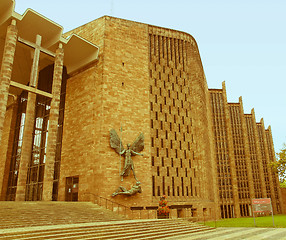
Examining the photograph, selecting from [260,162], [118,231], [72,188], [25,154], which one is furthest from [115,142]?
[260,162]

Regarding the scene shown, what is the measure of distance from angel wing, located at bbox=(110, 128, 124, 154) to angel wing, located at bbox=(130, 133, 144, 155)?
3.69 ft

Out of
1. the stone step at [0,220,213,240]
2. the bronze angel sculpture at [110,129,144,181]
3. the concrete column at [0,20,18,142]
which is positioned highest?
the concrete column at [0,20,18,142]

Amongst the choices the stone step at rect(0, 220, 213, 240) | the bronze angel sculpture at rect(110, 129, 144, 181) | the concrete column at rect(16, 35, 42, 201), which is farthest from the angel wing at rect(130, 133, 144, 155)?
the concrete column at rect(16, 35, 42, 201)

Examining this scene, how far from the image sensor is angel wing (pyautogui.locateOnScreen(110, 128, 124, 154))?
71.7 feet

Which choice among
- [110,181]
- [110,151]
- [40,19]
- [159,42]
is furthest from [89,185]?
Answer: [159,42]

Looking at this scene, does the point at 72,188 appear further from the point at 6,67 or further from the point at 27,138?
the point at 6,67

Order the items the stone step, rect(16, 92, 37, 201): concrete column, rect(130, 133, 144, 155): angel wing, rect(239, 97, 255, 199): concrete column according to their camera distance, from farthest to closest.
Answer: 1. rect(239, 97, 255, 199): concrete column
2. rect(130, 133, 144, 155): angel wing
3. rect(16, 92, 37, 201): concrete column
4. the stone step

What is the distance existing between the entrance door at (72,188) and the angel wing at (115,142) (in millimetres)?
4200

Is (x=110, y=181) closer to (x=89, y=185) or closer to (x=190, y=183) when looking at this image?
(x=89, y=185)

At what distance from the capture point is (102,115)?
73.3ft

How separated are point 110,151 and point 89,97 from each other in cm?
536

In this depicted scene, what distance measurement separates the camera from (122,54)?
25250mm

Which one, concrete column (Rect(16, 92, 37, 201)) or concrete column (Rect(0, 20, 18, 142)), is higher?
concrete column (Rect(0, 20, 18, 142))

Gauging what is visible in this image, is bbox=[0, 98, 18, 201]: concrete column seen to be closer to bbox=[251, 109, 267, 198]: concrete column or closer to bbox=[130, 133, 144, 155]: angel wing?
bbox=[130, 133, 144, 155]: angel wing
